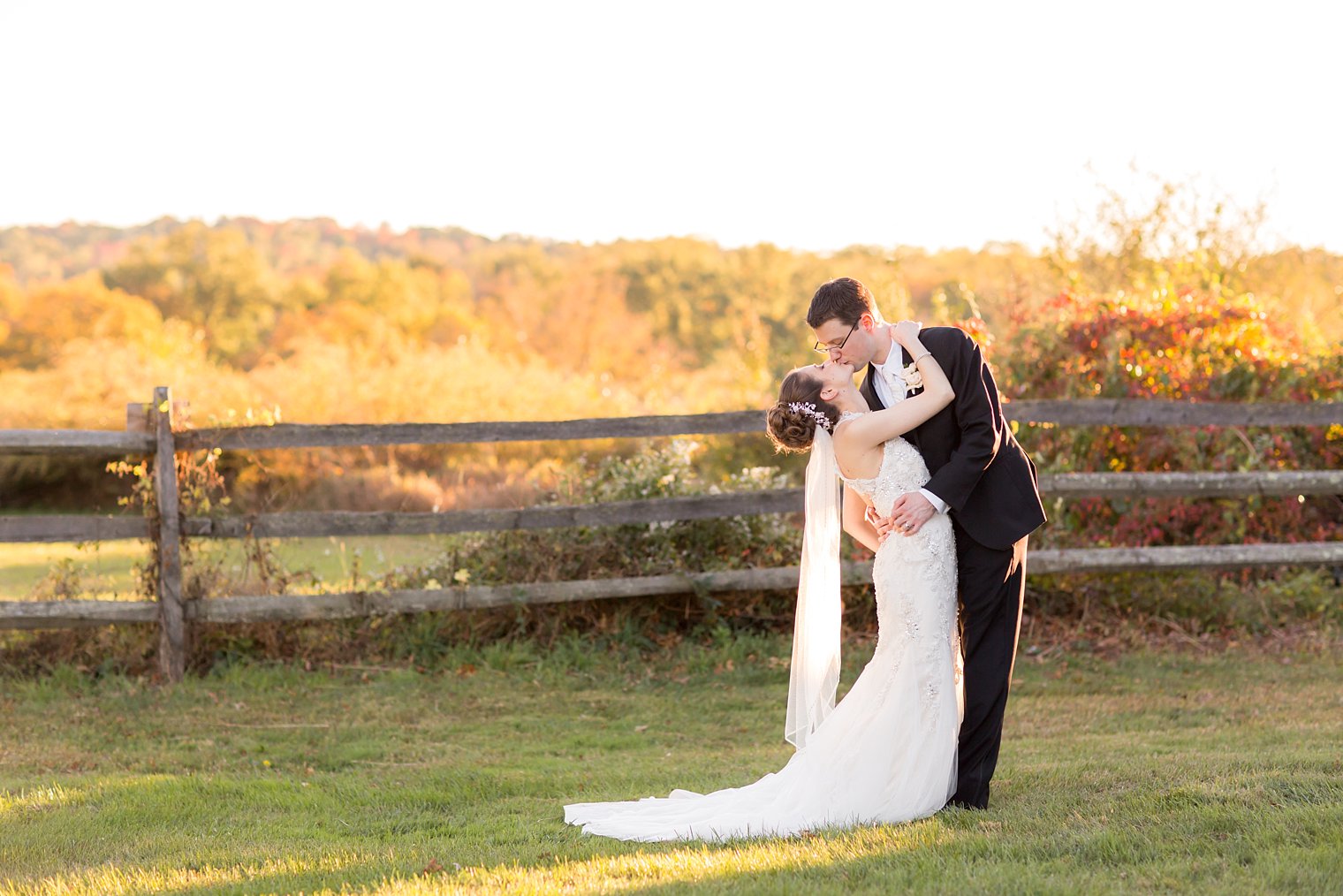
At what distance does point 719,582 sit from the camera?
7.66 m

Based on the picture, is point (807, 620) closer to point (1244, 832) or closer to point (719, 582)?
point (1244, 832)

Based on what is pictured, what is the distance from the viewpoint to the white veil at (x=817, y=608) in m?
4.75

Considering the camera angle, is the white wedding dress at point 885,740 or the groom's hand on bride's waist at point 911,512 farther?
the groom's hand on bride's waist at point 911,512

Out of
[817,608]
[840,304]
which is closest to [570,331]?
[817,608]

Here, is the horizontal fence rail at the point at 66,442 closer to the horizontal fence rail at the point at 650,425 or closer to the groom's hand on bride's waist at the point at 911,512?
the horizontal fence rail at the point at 650,425

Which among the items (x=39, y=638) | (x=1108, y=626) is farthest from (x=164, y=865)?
(x=1108, y=626)

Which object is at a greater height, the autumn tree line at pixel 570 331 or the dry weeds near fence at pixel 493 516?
the autumn tree line at pixel 570 331

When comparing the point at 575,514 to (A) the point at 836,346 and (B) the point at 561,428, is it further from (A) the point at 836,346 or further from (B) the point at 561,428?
(A) the point at 836,346

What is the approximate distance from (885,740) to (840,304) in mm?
1543

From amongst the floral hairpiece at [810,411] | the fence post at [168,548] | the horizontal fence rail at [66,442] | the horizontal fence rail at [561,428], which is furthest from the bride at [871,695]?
the horizontal fence rail at [66,442]

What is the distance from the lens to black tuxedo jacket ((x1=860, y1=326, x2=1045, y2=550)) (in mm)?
4391

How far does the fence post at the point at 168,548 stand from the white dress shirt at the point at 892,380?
4.45m

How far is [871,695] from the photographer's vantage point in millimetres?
4488

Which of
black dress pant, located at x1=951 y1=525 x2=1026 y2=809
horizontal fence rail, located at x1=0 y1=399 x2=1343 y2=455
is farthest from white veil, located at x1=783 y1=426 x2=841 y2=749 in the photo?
horizontal fence rail, located at x1=0 y1=399 x2=1343 y2=455
